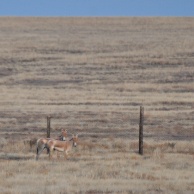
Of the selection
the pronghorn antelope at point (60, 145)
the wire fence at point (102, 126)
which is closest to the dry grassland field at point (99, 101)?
the wire fence at point (102, 126)

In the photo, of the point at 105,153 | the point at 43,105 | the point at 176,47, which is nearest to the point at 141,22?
the point at 176,47

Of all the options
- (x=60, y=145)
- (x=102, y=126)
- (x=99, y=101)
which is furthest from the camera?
(x=99, y=101)

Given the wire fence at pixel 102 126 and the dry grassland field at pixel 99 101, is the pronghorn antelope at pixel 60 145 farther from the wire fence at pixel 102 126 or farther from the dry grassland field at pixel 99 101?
the wire fence at pixel 102 126

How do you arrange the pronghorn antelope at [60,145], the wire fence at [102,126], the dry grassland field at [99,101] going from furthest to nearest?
the wire fence at [102,126] < the pronghorn antelope at [60,145] < the dry grassland field at [99,101]

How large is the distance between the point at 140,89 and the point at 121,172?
108 feet

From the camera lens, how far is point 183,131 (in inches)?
1195

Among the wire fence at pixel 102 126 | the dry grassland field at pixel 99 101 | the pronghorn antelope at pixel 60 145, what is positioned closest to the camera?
the dry grassland field at pixel 99 101

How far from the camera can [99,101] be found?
43.9 metres

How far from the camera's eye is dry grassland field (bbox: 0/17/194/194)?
59.5 ft

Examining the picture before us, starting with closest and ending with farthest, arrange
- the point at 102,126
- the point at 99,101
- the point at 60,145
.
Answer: the point at 60,145 → the point at 102,126 → the point at 99,101

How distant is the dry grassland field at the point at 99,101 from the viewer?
18125 millimetres

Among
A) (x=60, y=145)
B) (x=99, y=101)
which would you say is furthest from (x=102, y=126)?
(x=99, y=101)

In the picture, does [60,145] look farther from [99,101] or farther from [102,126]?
[99,101]

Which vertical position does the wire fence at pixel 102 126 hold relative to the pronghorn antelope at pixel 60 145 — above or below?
above
